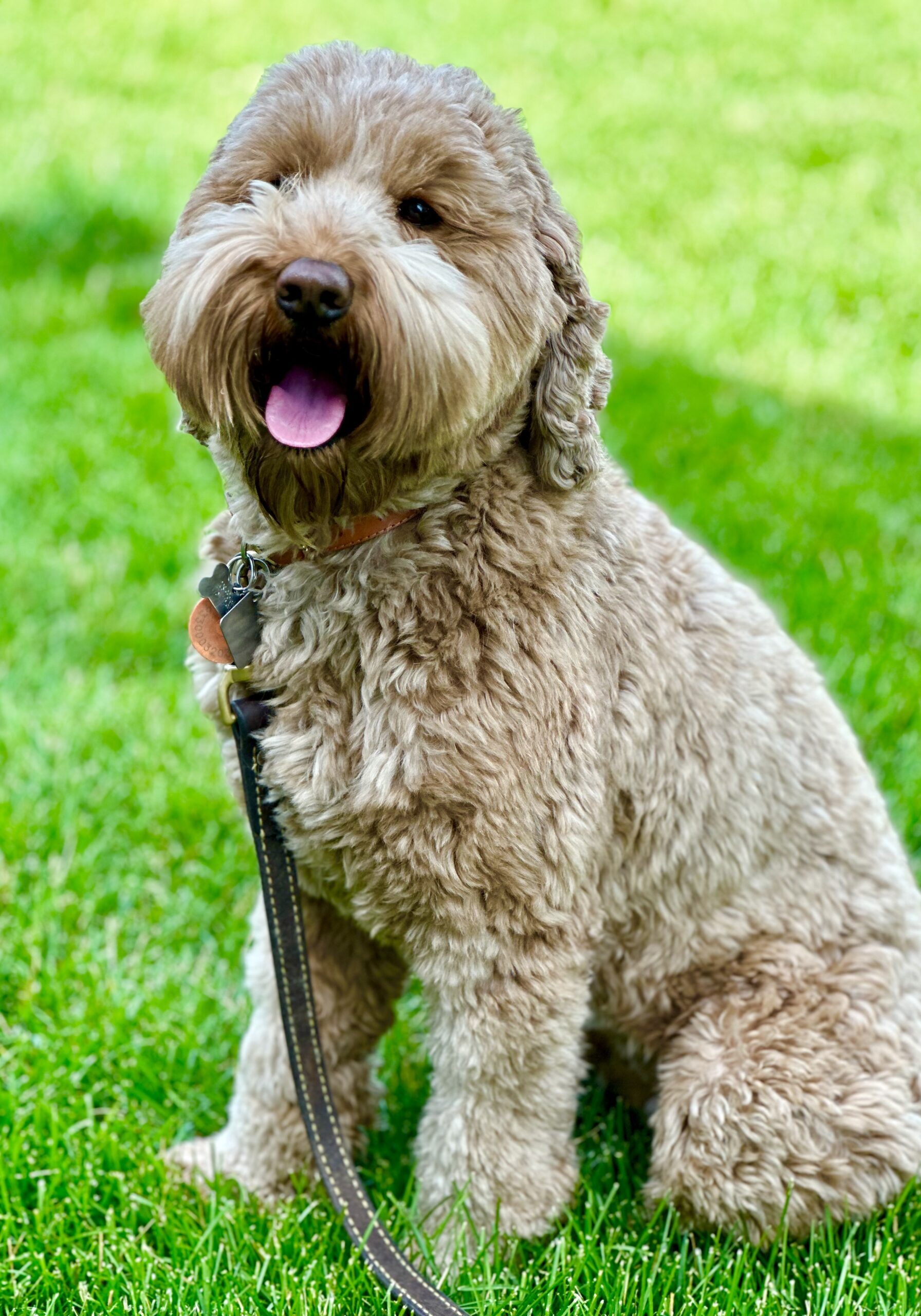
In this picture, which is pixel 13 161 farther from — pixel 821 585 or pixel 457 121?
pixel 457 121

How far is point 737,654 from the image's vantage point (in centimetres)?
254

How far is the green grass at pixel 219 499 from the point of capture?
2.47m

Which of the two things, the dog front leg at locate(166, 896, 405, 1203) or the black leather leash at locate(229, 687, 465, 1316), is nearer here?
the black leather leash at locate(229, 687, 465, 1316)

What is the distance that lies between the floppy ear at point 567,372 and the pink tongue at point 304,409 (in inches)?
14.1

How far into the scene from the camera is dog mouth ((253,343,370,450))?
201 centimetres

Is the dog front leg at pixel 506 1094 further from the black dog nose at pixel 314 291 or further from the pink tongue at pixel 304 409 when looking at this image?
the black dog nose at pixel 314 291

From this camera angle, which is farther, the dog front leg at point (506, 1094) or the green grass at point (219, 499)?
the green grass at point (219, 499)

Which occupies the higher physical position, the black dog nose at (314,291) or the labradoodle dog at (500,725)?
the black dog nose at (314,291)

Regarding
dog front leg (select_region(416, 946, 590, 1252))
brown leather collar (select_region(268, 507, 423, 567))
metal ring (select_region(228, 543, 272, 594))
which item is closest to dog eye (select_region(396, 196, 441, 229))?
brown leather collar (select_region(268, 507, 423, 567))

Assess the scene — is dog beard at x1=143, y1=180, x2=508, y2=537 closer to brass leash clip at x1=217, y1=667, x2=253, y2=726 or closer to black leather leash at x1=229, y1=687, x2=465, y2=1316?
brass leash clip at x1=217, y1=667, x2=253, y2=726

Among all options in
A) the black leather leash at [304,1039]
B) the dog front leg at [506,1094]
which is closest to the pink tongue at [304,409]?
the black leather leash at [304,1039]

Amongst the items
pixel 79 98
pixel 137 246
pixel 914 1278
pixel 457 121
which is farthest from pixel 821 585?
pixel 79 98

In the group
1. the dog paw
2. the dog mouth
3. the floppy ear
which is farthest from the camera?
the dog paw

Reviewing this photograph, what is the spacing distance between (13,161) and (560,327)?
21.5 ft
